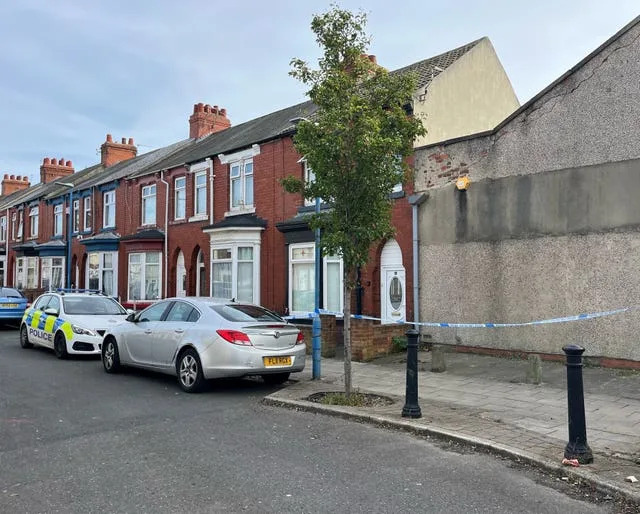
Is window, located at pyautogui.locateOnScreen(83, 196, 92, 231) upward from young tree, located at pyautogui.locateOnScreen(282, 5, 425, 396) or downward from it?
upward

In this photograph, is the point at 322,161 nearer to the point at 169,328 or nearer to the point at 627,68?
the point at 169,328

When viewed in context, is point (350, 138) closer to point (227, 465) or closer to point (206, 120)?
point (227, 465)

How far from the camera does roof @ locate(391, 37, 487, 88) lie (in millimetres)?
15195

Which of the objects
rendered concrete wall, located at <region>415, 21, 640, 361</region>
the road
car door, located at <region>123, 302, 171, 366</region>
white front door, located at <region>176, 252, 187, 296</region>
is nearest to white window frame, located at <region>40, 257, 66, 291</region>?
white front door, located at <region>176, 252, 187, 296</region>

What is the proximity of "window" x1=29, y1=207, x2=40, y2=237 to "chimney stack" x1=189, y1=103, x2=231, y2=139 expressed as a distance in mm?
13113

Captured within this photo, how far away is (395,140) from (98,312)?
902 centimetres

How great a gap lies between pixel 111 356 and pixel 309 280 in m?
7.30

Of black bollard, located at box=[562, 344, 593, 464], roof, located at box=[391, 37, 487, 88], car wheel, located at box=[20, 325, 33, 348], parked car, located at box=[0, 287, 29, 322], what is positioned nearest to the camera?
black bollard, located at box=[562, 344, 593, 464]

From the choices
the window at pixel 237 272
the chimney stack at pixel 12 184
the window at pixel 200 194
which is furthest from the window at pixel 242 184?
the chimney stack at pixel 12 184

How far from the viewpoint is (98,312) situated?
44.7ft

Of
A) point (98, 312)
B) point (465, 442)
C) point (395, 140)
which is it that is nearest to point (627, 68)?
point (395, 140)

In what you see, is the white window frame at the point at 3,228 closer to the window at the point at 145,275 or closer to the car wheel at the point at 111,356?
the window at the point at 145,275

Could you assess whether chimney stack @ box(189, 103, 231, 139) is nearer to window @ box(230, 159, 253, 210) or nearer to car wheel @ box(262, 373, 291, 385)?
window @ box(230, 159, 253, 210)

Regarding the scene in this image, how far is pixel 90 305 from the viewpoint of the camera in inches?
542
